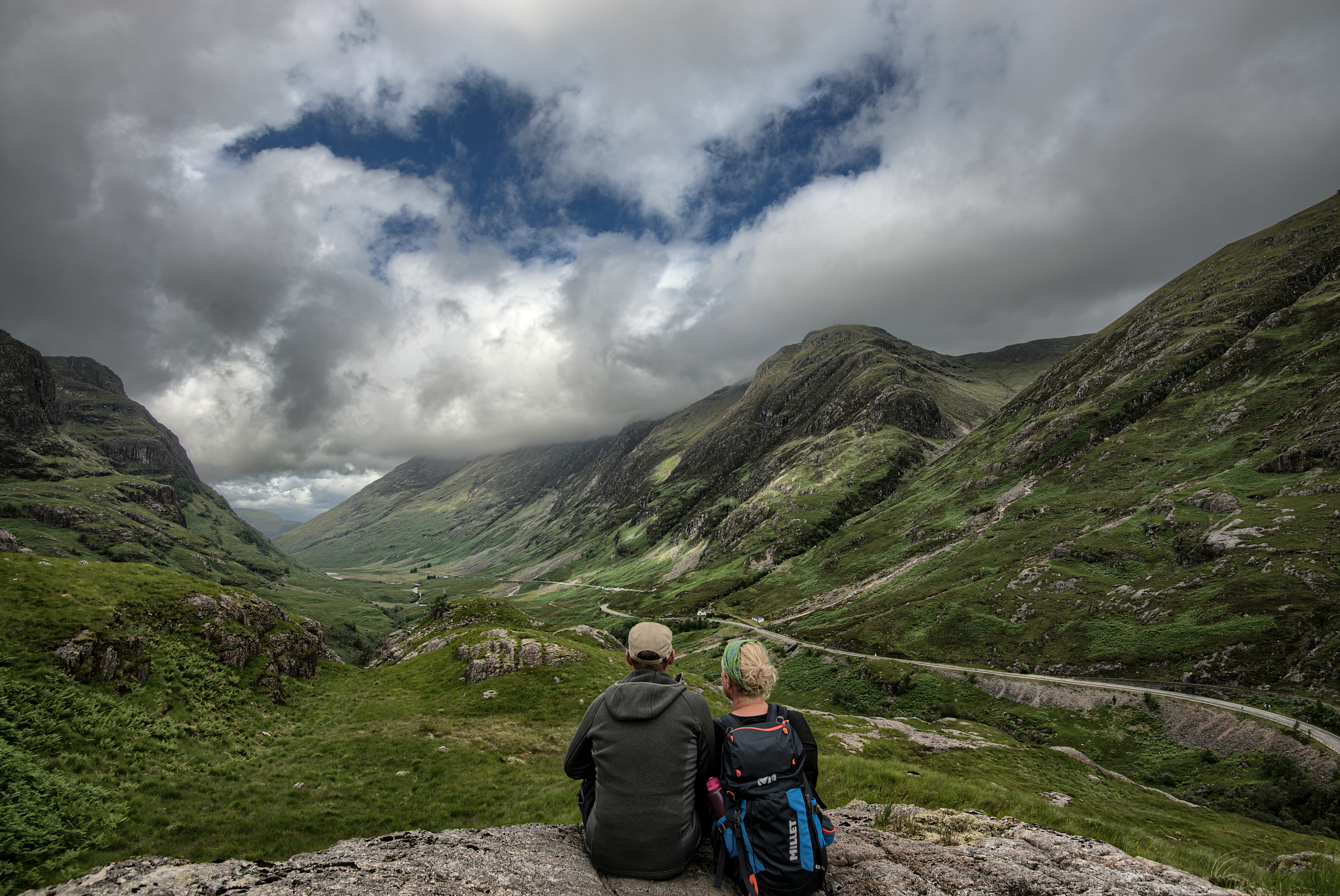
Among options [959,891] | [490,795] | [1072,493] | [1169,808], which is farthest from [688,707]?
[1072,493]

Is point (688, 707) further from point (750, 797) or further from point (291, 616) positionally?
point (291, 616)

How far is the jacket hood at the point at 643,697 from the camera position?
7.35 meters

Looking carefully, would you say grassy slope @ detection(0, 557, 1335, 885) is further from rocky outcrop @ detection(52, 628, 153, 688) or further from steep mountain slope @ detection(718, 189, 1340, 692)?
steep mountain slope @ detection(718, 189, 1340, 692)

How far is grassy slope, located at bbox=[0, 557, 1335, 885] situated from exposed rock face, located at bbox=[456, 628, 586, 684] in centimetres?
138

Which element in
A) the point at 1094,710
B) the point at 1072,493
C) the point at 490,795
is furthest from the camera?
the point at 1072,493

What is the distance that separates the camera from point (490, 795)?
20.5m

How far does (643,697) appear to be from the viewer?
299 inches

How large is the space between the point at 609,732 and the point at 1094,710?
9474 cm

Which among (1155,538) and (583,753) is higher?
(583,753)

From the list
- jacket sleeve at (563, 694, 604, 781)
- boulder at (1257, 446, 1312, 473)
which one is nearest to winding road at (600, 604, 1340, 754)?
boulder at (1257, 446, 1312, 473)

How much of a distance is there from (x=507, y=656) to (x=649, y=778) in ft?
131

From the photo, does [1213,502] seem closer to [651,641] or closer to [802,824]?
[802,824]

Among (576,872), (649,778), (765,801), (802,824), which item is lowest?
(576,872)

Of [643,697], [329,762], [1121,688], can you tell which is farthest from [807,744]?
[1121,688]
